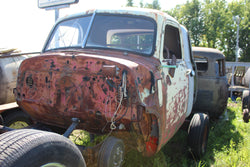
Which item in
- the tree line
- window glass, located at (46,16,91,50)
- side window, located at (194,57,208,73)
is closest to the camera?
window glass, located at (46,16,91,50)

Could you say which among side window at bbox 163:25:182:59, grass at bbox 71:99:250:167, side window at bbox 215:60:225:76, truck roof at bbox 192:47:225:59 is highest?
side window at bbox 163:25:182:59

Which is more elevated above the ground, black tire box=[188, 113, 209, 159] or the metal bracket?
the metal bracket

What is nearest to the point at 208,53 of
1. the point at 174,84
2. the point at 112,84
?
the point at 174,84

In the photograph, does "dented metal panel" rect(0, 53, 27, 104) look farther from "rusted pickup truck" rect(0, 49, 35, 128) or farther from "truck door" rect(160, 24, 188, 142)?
"truck door" rect(160, 24, 188, 142)

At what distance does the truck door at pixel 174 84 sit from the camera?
9.20ft

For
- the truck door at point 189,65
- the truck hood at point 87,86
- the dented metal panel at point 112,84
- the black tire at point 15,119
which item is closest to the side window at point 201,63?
the truck door at point 189,65

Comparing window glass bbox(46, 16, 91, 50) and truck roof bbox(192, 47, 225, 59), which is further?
truck roof bbox(192, 47, 225, 59)

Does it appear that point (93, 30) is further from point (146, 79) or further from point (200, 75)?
point (200, 75)

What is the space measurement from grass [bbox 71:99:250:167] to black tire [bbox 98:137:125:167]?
0.83 meters

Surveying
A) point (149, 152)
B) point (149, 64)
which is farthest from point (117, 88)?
point (149, 152)

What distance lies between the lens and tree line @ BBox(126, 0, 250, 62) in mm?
34281

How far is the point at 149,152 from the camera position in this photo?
2705mm

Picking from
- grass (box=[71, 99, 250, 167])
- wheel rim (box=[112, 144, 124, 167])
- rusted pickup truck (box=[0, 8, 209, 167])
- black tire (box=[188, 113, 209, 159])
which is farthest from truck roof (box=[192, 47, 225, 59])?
wheel rim (box=[112, 144, 124, 167])

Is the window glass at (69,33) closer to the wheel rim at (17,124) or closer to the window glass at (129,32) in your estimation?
the window glass at (129,32)
